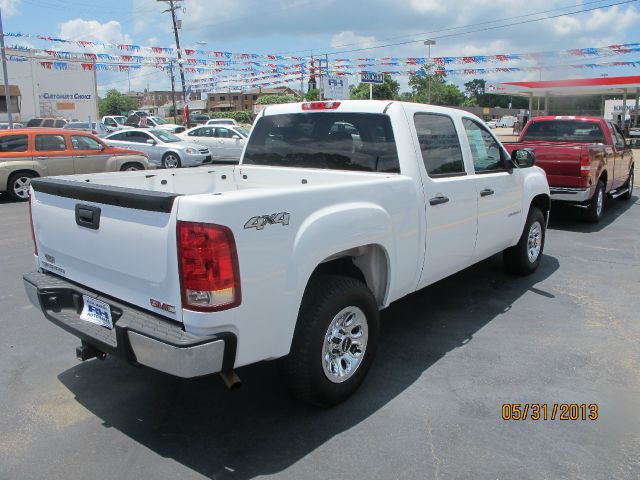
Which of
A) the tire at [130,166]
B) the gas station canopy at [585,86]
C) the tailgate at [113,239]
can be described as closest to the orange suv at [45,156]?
the tire at [130,166]

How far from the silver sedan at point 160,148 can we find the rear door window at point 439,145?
1527cm

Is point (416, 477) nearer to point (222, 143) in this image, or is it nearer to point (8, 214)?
point (8, 214)

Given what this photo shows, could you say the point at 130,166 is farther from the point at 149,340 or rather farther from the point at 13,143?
the point at 149,340

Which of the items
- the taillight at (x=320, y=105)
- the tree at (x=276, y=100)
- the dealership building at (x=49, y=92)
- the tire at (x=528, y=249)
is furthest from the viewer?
the tree at (x=276, y=100)

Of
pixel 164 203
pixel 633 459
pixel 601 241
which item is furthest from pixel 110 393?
pixel 601 241

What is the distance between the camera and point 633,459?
9.70 ft

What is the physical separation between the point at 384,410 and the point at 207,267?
1.58 m

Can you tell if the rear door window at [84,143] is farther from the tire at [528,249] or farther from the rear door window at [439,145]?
the rear door window at [439,145]

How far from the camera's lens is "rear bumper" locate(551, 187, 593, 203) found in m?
8.77

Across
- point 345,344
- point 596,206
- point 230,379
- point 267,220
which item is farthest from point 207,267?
point 596,206

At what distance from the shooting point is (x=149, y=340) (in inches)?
106

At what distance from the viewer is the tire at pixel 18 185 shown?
40.2 ft

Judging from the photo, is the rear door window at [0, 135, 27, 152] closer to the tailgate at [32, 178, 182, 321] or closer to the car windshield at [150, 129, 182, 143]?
the car windshield at [150, 129, 182, 143]

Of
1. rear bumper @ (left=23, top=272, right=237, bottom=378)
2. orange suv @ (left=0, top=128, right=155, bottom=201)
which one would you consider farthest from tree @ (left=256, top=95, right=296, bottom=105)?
rear bumper @ (left=23, top=272, right=237, bottom=378)
